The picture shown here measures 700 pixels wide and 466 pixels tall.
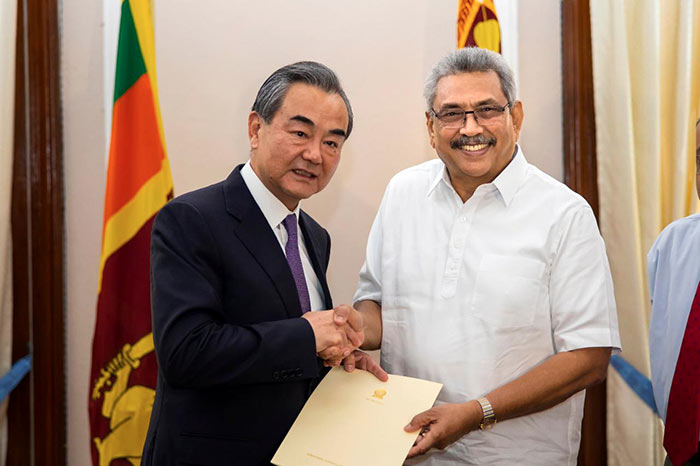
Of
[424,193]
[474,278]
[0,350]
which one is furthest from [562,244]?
[0,350]

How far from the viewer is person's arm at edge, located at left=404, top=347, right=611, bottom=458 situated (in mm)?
1582

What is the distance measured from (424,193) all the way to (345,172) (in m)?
1.00

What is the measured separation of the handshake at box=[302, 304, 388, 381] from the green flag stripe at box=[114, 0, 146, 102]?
146cm

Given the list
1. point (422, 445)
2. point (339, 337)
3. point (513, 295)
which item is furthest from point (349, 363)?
point (513, 295)

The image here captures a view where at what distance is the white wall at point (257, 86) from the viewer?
276cm

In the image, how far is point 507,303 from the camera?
1715 millimetres

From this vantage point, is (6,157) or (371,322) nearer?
(371,322)

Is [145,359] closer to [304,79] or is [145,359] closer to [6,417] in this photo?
[6,417]

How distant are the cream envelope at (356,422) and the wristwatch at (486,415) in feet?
0.56

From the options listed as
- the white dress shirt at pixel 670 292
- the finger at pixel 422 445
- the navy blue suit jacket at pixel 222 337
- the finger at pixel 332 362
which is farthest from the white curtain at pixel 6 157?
the white dress shirt at pixel 670 292

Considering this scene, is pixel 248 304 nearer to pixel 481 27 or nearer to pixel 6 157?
pixel 6 157

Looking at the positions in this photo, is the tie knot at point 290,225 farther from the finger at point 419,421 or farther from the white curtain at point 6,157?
the white curtain at point 6,157

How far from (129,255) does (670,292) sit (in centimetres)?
193

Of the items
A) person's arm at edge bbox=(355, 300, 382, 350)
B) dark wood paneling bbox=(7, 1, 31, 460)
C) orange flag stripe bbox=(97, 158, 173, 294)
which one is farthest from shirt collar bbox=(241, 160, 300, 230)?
dark wood paneling bbox=(7, 1, 31, 460)
